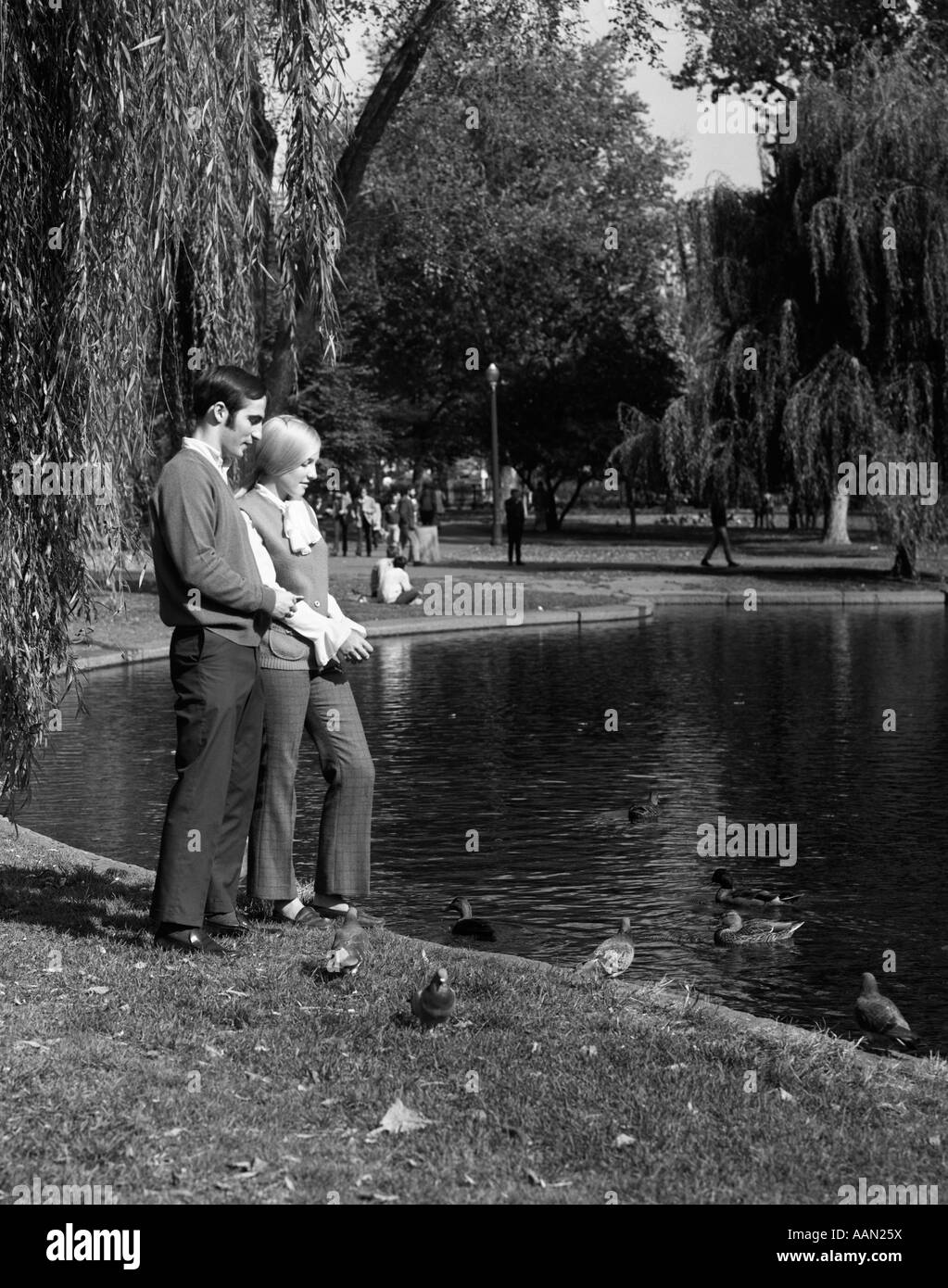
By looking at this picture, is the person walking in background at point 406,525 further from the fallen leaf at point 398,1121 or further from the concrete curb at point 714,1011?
the fallen leaf at point 398,1121

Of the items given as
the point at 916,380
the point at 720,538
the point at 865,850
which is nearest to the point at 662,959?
the point at 865,850

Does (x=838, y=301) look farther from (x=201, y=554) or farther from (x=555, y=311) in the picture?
(x=555, y=311)

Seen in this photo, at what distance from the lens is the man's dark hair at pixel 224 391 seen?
6.61m

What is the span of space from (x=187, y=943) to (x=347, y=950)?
71 centimetres

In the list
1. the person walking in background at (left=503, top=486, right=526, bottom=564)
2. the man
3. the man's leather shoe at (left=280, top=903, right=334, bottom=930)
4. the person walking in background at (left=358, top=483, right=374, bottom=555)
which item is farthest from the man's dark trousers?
the person walking in background at (left=358, top=483, right=374, bottom=555)

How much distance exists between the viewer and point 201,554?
644cm

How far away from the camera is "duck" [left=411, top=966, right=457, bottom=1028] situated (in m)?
5.54

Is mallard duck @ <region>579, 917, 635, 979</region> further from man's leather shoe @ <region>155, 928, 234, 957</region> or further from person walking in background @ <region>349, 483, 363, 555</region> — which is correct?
person walking in background @ <region>349, 483, 363, 555</region>

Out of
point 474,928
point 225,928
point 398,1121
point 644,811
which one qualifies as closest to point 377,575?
point 644,811

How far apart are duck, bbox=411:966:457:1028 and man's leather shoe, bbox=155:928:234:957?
1245 millimetres

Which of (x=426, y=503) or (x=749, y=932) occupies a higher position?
(x=426, y=503)

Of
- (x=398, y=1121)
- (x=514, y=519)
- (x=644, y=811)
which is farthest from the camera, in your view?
(x=514, y=519)

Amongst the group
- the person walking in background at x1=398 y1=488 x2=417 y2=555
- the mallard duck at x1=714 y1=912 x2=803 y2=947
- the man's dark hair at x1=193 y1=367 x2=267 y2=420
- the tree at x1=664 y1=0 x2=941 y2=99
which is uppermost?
the tree at x1=664 y1=0 x2=941 y2=99

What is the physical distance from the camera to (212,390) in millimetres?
6621
